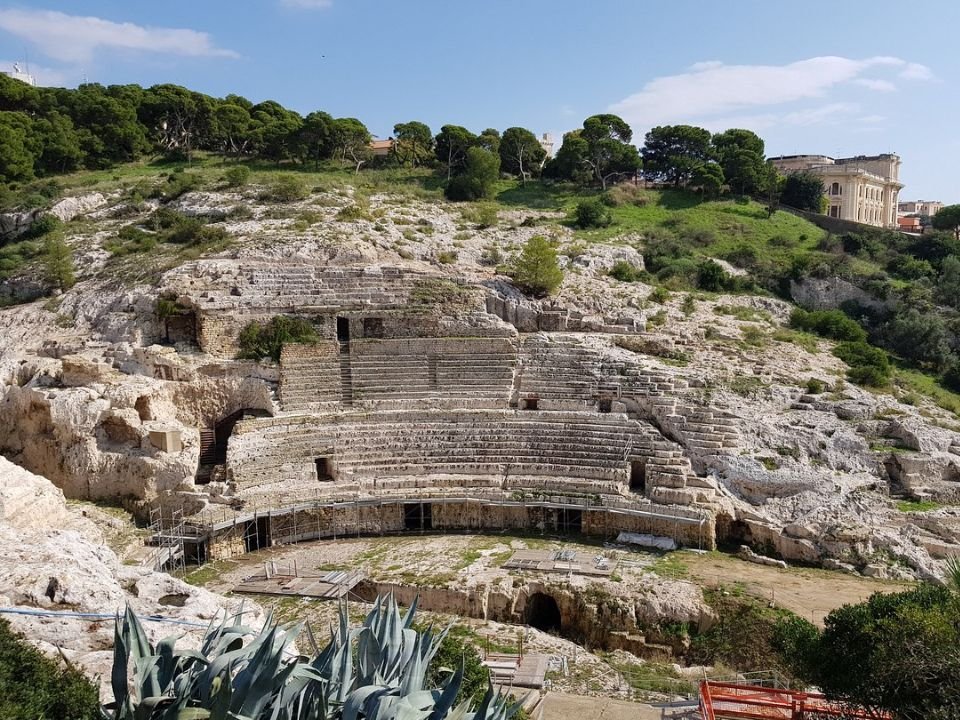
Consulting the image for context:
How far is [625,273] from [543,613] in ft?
54.9

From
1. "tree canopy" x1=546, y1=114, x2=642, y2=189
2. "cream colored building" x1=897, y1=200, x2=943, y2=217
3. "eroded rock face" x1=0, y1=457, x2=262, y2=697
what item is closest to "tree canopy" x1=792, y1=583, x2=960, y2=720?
"eroded rock face" x1=0, y1=457, x2=262, y2=697

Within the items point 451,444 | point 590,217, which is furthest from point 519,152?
point 451,444

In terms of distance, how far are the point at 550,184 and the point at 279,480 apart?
29268 mm

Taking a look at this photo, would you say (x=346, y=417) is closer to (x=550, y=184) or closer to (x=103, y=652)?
(x=103, y=652)

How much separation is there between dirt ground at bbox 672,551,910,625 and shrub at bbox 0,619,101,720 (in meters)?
10.7

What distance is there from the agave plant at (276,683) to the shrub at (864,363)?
17919mm

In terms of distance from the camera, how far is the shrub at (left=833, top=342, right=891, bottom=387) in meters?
20.2

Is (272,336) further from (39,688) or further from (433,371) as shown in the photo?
(39,688)

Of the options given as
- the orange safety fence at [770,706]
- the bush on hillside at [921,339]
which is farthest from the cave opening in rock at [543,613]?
the bush on hillside at [921,339]

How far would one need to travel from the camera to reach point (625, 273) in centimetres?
2753

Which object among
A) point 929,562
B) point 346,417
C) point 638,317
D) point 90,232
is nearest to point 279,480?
point 346,417

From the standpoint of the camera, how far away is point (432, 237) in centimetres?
3000

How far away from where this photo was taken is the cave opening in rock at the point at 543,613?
44.4 feet

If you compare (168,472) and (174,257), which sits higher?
(174,257)
